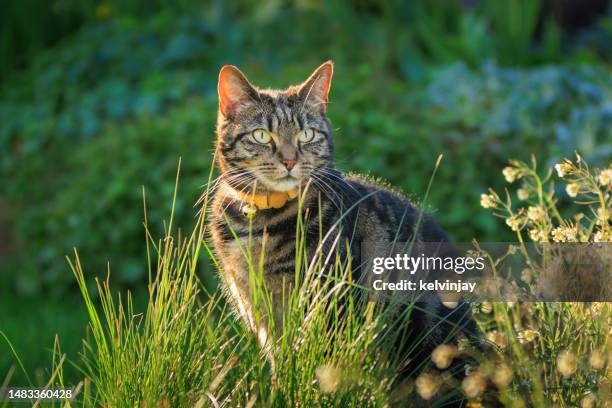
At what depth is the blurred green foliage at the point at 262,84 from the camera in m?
4.90

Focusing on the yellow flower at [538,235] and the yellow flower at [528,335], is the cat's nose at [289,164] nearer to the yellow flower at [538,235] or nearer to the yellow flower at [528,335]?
the yellow flower at [538,235]

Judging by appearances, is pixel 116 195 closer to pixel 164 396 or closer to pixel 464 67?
pixel 464 67

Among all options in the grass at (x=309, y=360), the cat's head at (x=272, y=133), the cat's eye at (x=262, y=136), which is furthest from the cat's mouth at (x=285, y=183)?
the grass at (x=309, y=360)

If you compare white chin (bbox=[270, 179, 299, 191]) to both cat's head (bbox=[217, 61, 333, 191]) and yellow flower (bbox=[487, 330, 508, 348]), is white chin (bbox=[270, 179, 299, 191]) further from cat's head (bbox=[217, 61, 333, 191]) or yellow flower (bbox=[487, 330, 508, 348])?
yellow flower (bbox=[487, 330, 508, 348])

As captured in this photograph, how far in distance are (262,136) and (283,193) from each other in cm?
22

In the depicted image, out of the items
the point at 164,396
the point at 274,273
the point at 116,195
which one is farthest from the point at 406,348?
the point at 116,195

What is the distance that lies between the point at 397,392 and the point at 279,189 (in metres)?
0.78

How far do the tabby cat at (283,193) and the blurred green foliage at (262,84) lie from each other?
1.50 metres

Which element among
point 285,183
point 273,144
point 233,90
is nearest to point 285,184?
point 285,183

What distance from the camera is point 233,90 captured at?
285cm

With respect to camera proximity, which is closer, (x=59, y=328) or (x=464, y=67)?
(x=59, y=328)

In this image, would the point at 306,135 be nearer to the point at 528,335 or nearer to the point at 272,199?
the point at 272,199

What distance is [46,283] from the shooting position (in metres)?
5.09

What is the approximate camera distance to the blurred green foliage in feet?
16.1
